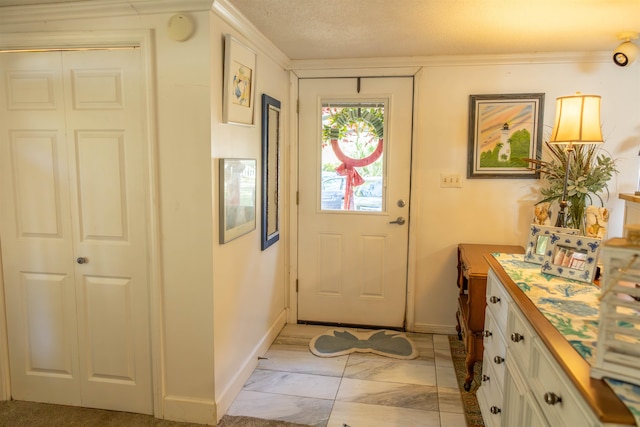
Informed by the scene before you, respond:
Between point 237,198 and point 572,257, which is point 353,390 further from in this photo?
point 572,257

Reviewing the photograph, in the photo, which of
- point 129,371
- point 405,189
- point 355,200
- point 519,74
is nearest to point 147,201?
point 129,371

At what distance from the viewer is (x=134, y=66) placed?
7.18 feet

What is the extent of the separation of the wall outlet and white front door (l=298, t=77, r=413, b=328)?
28cm

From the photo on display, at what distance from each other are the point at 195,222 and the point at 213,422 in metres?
1.06

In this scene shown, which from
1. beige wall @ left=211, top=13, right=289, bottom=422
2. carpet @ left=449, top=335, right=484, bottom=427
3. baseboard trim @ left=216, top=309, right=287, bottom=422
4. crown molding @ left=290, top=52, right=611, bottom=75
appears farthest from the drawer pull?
crown molding @ left=290, top=52, right=611, bottom=75

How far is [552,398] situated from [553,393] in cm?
4

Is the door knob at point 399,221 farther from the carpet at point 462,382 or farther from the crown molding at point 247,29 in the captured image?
the crown molding at point 247,29

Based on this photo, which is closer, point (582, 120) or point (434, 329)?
point (582, 120)

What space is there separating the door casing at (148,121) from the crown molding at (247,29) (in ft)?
1.25

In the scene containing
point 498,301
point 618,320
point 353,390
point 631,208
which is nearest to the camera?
point 618,320

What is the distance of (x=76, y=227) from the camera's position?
2332mm

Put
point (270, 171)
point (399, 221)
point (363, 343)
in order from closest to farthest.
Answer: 1. point (270, 171)
2. point (363, 343)
3. point (399, 221)

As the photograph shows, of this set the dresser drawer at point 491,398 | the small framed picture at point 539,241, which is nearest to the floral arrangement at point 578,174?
the small framed picture at point 539,241

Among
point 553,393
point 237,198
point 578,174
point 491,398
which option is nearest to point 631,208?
point 578,174
